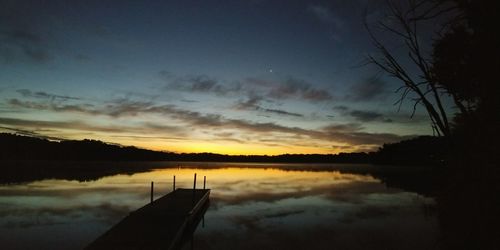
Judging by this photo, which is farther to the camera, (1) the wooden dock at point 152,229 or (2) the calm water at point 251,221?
(2) the calm water at point 251,221

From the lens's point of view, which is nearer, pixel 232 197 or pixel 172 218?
pixel 172 218

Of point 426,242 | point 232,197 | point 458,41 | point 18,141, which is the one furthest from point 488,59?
point 18,141

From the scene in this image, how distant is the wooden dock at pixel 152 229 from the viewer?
12.9 metres

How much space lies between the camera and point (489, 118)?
19.9ft

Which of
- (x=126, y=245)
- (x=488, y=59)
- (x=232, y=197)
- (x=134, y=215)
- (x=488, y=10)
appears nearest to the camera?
(x=488, y=10)

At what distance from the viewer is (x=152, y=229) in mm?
15430

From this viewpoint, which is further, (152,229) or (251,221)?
(251,221)

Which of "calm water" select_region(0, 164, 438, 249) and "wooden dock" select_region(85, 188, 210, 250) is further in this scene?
"calm water" select_region(0, 164, 438, 249)

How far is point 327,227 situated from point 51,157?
156 metres

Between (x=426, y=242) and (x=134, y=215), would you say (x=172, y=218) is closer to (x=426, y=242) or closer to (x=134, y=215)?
(x=134, y=215)

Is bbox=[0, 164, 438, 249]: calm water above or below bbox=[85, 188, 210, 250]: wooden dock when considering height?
below

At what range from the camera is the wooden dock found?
12859mm

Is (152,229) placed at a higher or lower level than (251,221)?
higher

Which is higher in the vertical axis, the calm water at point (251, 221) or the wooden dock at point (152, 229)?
the wooden dock at point (152, 229)
